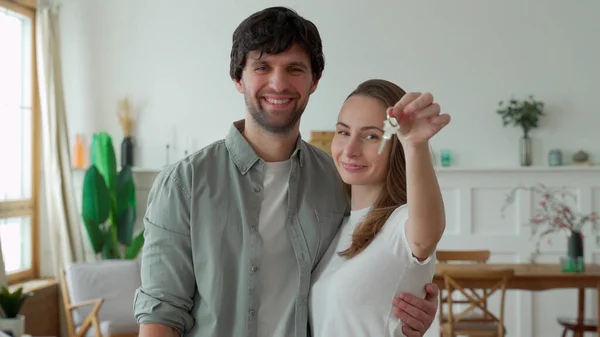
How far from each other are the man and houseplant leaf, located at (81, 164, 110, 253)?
4.18 metres

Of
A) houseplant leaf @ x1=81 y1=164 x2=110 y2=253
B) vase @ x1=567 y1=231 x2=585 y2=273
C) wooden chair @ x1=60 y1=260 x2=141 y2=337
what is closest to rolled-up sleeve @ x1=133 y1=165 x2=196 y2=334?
wooden chair @ x1=60 y1=260 x2=141 y2=337

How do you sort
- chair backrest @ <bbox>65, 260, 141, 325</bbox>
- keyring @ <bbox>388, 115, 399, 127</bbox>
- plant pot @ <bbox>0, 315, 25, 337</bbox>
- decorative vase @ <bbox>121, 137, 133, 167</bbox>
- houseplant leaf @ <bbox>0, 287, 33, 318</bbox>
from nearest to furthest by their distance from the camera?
keyring @ <bbox>388, 115, 399, 127</bbox> < plant pot @ <bbox>0, 315, 25, 337</bbox> < houseplant leaf @ <bbox>0, 287, 33, 318</bbox> < chair backrest @ <bbox>65, 260, 141, 325</bbox> < decorative vase @ <bbox>121, 137, 133, 167</bbox>

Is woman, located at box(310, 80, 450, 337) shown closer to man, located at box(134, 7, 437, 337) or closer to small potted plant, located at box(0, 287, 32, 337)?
man, located at box(134, 7, 437, 337)

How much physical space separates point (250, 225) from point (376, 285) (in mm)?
356

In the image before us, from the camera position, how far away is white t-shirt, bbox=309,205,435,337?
2008mm

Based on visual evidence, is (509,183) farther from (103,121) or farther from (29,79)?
(29,79)

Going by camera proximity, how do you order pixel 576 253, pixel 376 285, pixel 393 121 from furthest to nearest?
pixel 576 253, pixel 376 285, pixel 393 121

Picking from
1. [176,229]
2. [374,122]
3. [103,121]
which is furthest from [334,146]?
[103,121]

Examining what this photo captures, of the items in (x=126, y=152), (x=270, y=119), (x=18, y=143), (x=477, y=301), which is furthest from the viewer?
(x=126, y=152)

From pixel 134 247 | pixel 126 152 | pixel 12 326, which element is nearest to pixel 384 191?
pixel 12 326

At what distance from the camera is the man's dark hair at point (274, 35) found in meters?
2.07

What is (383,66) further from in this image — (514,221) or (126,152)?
(126,152)

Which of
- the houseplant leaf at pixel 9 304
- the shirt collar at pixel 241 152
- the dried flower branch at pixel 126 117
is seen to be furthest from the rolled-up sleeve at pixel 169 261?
the dried flower branch at pixel 126 117

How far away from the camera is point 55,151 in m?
6.38
